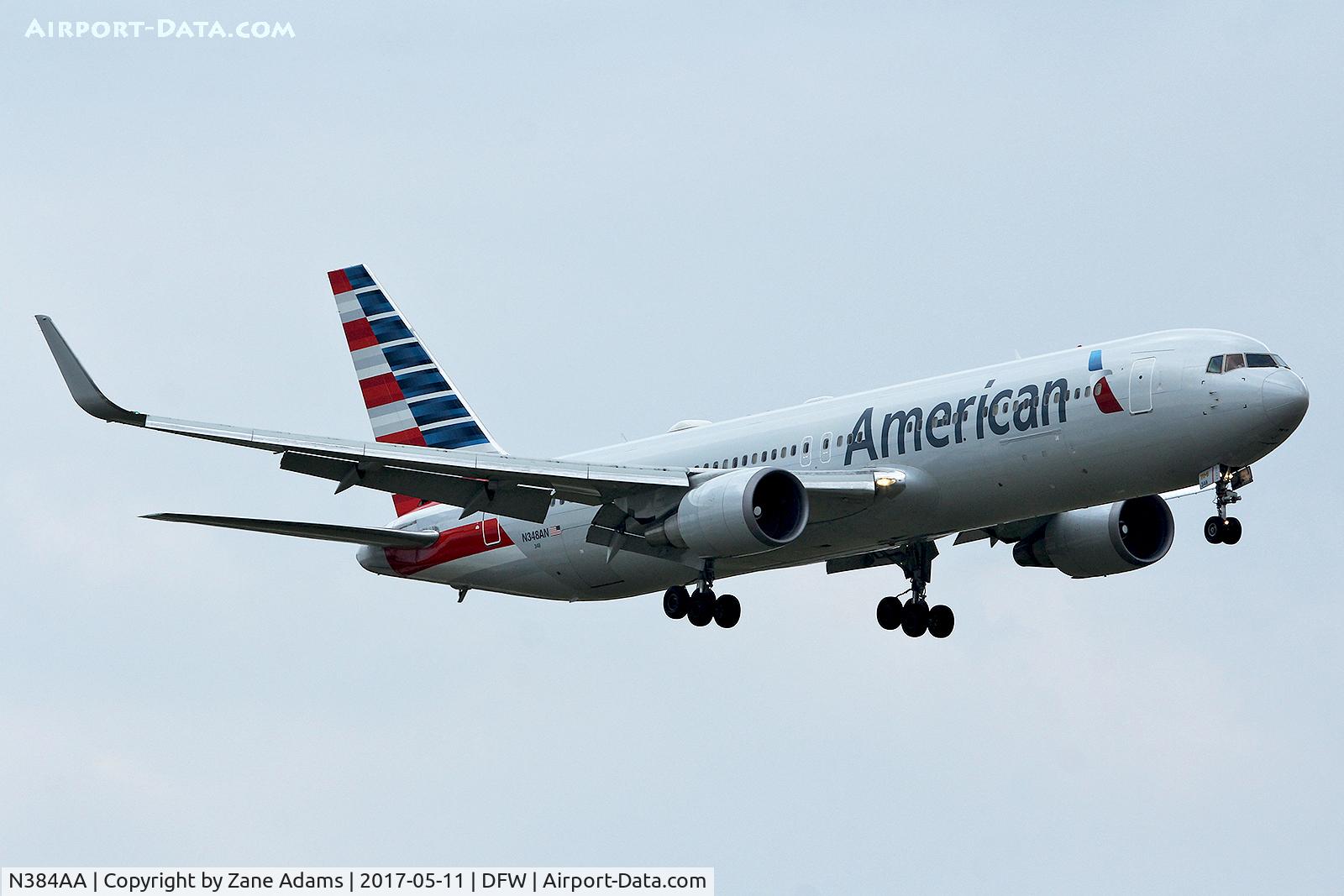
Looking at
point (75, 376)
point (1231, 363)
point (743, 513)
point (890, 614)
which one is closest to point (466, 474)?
point (743, 513)

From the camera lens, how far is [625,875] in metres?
39.6

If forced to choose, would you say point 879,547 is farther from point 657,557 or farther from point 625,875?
point 625,875

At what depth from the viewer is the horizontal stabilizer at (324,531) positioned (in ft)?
132

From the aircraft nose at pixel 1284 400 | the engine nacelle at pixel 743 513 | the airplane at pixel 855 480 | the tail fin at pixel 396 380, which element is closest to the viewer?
the aircraft nose at pixel 1284 400

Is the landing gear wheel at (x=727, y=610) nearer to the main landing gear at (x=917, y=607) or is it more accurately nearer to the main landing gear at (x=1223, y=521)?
the main landing gear at (x=917, y=607)

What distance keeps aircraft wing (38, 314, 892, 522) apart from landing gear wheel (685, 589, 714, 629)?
2440mm

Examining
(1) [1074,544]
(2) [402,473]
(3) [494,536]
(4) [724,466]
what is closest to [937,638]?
(1) [1074,544]

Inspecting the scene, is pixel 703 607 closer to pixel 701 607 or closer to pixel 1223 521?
pixel 701 607

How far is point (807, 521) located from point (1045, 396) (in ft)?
16.9

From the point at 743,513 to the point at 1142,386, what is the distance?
7705 millimetres

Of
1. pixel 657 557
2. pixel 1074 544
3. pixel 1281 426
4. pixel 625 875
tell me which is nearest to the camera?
pixel 1281 426

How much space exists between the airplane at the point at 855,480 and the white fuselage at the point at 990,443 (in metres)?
0.04

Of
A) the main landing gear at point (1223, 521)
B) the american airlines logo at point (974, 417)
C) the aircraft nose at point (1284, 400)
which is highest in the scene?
the american airlines logo at point (974, 417)

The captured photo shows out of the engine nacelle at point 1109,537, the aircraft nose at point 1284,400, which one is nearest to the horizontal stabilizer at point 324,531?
the engine nacelle at point 1109,537
